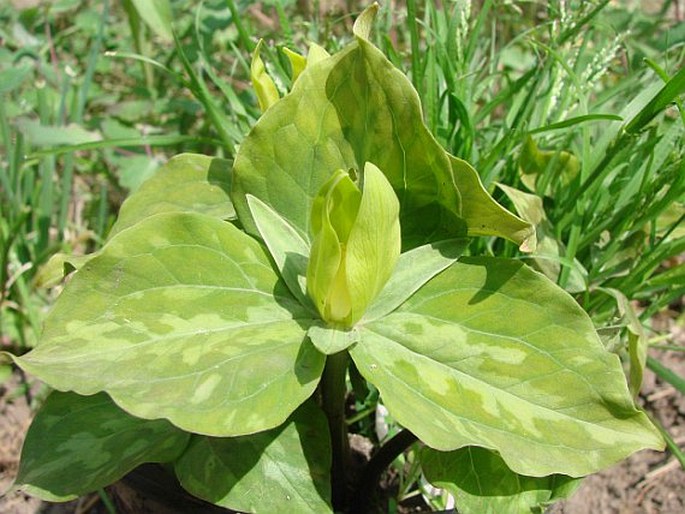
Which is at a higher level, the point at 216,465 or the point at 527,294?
the point at 527,294

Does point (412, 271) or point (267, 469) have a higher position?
point (412, 271)

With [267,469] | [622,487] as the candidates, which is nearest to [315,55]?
[267,469]

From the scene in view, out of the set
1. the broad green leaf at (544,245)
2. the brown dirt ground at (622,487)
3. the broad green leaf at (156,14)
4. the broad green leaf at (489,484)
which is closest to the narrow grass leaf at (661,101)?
the broad green leaf at (544,245)

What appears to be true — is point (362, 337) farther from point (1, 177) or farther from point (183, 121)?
point (183, 121)

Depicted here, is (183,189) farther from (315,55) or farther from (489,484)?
(489,484)

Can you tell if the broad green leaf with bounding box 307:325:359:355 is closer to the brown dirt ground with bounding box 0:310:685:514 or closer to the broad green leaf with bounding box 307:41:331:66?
the broad green leaf with bounding box 307:41:331:66

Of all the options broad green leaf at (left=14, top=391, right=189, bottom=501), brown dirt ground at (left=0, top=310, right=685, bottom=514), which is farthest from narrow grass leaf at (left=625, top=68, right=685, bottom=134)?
brown dirt ground at (left=0, top=310, right=685, bottom=514)

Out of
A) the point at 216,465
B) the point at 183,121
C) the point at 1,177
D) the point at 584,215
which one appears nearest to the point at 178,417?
the point at 216,465
